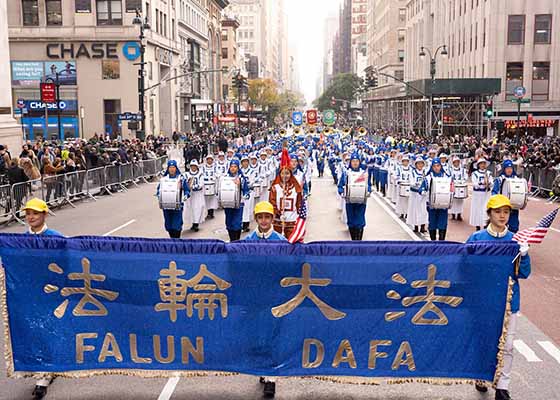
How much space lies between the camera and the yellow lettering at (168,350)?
6.43 metres

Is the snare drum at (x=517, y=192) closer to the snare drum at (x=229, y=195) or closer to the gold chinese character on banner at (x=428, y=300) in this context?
the snare drum at (x=229, y=195)

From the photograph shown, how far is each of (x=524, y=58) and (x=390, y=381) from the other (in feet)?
180

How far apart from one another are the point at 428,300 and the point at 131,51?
51.4 meters

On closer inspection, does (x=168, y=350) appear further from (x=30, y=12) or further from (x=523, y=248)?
(x=30, y=12)

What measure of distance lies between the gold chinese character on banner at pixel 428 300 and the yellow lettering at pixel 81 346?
2.67m

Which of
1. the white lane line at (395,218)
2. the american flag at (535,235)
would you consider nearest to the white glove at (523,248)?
the american flag at (535,235)

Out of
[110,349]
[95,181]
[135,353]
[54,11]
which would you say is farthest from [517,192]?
[54,11]

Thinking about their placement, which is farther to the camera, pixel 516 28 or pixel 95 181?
pixel 516 28

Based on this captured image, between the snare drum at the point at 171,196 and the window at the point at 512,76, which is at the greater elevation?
the window at the point at 512,76

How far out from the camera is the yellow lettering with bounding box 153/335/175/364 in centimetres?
643

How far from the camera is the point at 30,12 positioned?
5672cm

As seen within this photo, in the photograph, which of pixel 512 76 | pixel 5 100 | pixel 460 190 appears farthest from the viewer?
pixel 512 76

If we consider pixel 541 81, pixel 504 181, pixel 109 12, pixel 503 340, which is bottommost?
pixel 503 340

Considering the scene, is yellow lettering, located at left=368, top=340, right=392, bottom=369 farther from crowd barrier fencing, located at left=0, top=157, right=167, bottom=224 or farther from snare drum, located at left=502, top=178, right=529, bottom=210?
crowd barrier fencing, located at left=0, top=157, right=167, bottom=224
